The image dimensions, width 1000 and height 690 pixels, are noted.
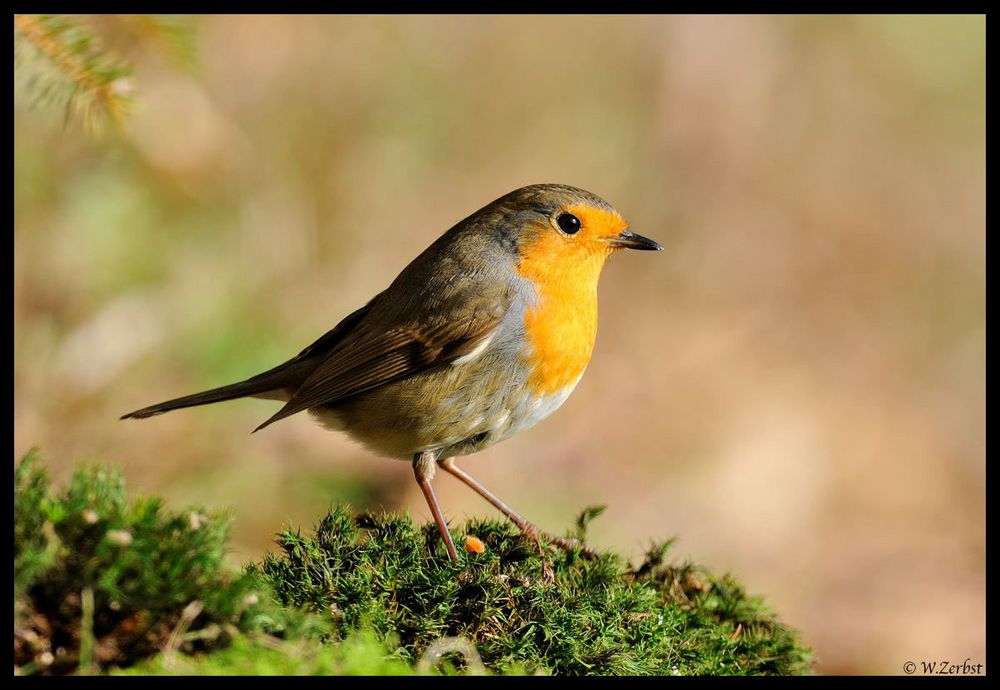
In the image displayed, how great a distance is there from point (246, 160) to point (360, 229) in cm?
82

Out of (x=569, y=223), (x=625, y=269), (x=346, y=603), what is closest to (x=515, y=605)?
(x=346, y=603)

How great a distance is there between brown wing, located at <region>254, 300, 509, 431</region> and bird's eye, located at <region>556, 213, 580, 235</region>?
352 mm

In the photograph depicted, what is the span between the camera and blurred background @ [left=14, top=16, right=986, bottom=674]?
538 cm

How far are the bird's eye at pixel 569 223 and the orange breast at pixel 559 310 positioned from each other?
43 mm

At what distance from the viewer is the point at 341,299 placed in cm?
627

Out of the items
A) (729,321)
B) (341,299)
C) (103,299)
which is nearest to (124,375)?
(103,299)

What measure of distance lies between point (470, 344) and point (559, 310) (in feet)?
1.00

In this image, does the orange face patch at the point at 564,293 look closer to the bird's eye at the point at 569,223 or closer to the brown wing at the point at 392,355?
the bird's eye at the point at 569,223

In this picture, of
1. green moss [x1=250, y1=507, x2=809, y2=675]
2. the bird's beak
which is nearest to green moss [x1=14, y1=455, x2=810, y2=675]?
green moss [x1=250, y1=507, x2=809, y2=675]

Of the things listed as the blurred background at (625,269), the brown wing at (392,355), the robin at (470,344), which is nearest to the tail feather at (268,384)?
the robin at (470,344)

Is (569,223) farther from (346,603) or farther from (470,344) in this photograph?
(346,603)

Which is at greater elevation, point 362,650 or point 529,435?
point 529,435

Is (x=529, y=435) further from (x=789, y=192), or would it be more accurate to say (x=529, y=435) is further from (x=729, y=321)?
(x=789, y=192)

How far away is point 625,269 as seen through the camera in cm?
784
